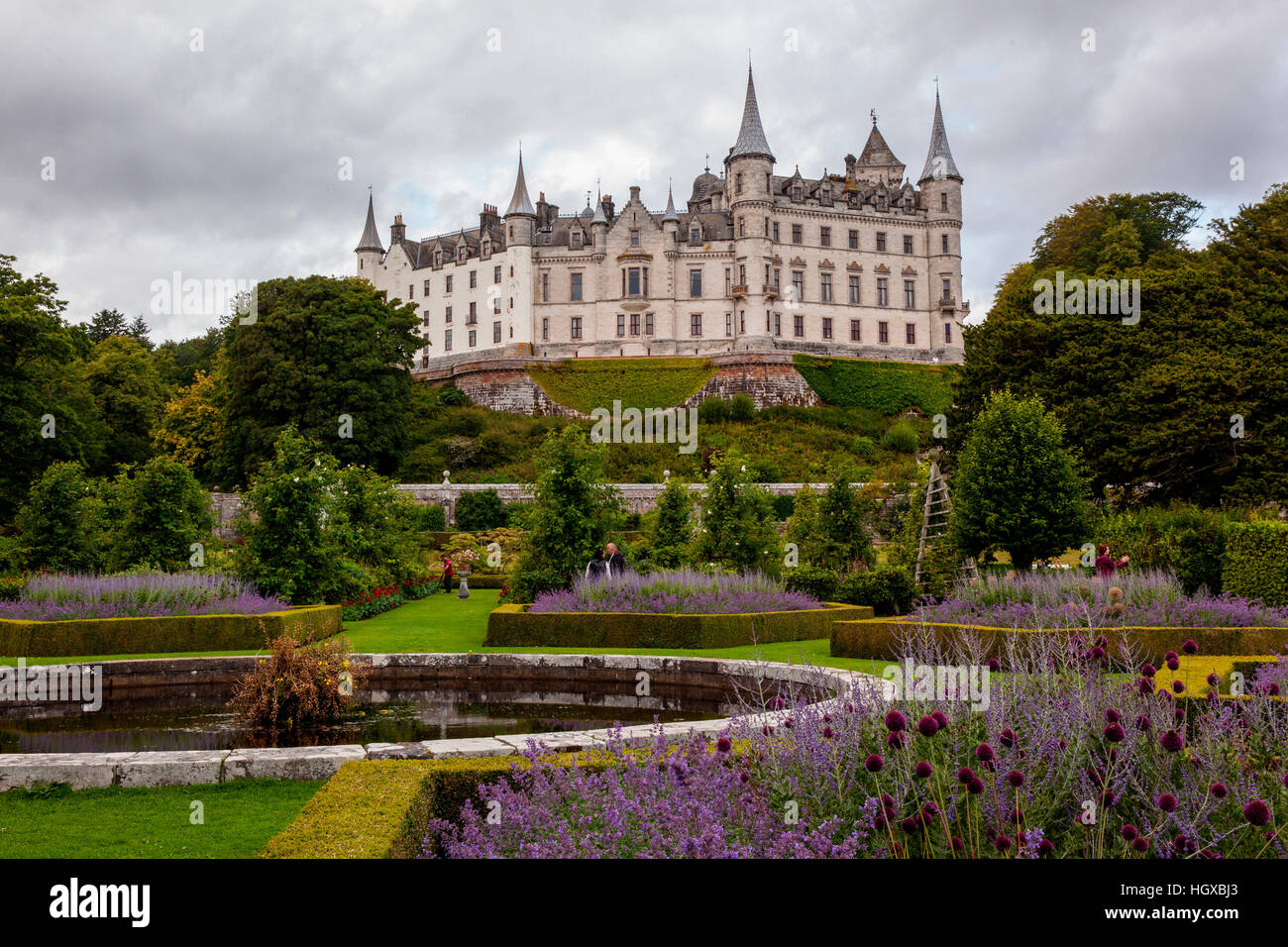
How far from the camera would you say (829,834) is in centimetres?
417

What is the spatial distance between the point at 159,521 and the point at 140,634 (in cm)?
569

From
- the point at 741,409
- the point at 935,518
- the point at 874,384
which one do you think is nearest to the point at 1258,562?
the point at 935,518

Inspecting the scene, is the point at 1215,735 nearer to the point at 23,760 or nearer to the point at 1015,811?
the point at 1015,811

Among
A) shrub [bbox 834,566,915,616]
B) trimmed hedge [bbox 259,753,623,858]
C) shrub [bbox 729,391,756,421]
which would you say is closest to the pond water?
trimmed hedge [bbox 259,753,623,858]

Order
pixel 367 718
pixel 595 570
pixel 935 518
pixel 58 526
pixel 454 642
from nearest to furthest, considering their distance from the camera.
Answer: pixel 367 718, pixel 454 642, pixel 595 570, pixel 58 526, pixel 935 518

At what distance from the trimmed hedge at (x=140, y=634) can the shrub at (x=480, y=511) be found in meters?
26.0

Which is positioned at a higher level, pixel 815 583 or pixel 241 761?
pixel 815 583

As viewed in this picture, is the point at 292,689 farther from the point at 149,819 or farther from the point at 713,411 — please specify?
the point at 713,411

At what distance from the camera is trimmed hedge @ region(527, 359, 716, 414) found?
57.0 m

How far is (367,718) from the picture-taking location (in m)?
9.50

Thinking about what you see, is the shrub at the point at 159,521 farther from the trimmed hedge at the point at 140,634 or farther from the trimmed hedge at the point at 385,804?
the trimmed hedge at the point at 385,804

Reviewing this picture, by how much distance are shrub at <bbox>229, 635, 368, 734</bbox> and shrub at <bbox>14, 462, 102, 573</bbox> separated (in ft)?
37.1
